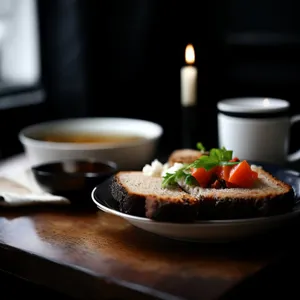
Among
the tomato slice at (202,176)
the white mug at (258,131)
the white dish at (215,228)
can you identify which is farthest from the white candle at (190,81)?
the white dish at (215,228)

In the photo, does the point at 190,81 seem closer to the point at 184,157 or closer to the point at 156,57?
the point at 184,157

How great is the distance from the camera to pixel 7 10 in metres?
2.51

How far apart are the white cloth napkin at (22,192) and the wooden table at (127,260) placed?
7 cm

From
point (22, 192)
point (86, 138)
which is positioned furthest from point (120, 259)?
point (86, 138)

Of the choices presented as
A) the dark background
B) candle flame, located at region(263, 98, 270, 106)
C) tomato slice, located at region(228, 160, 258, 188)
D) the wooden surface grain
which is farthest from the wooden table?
the dark background

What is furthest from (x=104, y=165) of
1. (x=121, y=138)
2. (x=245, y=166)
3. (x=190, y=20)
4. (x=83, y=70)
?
(x=190, y=20)

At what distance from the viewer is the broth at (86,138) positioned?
168 cm

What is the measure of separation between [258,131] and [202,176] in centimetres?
37

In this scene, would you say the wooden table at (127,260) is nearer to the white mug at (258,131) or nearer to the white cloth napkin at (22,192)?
the white cloth napkin at (22,192)

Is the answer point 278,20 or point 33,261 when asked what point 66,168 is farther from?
point 278,20

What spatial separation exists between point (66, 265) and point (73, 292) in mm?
44

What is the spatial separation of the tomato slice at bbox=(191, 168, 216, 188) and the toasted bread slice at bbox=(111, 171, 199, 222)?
37 millimetres

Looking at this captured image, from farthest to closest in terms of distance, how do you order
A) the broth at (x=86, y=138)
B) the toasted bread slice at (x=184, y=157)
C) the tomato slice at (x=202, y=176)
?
the broth at (x=86, y=138) → the toasted bread slice at (x=184, y=157) → the tomato slice at (x=202, y=176)

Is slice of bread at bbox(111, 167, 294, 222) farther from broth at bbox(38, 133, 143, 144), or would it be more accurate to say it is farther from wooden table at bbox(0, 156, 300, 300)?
broth at bbox(38, 133, 143, 144)
